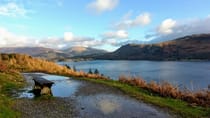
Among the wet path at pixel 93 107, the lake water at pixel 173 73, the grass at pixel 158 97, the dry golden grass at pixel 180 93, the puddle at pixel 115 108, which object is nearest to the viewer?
the wet path at pixel 93 107

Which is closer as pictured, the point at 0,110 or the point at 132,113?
the point at 0,110

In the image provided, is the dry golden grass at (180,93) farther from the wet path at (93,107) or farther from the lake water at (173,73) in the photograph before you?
the wet path at (93,107)

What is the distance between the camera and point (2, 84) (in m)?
16.8

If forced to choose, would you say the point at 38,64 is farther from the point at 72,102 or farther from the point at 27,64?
the point at 72,102

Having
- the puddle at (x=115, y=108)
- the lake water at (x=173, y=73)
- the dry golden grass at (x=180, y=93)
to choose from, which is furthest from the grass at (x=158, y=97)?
the lake water at (x=173, y=73)

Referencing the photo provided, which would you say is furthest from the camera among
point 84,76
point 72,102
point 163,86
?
point 84,76

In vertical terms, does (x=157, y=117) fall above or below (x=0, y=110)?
below

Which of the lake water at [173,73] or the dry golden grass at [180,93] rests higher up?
the dry golden grass at [180,93]

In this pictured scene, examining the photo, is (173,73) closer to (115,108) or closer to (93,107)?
(115,108)

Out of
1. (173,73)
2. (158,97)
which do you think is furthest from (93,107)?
(173,73)

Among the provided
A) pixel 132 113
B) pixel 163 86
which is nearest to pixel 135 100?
pixel 132 113

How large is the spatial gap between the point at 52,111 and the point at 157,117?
427 centimetres

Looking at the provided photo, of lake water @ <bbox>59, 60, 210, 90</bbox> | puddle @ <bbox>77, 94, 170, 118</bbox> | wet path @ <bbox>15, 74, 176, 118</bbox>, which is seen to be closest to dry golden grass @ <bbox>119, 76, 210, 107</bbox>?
lake water @ <bbox>59, 60, 210, 90</bbox>

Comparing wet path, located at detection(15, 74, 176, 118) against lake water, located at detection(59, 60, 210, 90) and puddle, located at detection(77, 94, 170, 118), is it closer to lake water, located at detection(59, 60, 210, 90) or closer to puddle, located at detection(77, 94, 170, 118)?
puddle, located at detection(77, 94, 170, 118)
